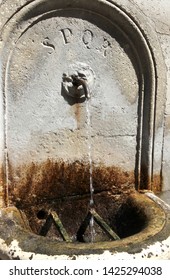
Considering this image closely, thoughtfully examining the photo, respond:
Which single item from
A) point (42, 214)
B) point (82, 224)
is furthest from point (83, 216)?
point (42, 214)

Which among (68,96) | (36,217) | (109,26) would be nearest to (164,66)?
(109,26)

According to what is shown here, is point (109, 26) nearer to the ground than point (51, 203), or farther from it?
farther from it

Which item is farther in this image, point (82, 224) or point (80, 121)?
point (82, 224)

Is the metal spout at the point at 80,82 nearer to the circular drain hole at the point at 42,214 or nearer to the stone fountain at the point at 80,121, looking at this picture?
the stone fountain at the point at 80,121

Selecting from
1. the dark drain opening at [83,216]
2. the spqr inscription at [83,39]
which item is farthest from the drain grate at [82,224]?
the spqr inscription at [83,39]

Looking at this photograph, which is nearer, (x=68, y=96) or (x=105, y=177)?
(x=68, y=96)

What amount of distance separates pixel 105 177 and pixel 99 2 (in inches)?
60.1

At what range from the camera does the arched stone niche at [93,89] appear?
345 cm

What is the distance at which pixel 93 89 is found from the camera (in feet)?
12.5

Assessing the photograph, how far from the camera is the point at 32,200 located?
376 centimetres

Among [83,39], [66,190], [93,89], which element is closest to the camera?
[83,39]

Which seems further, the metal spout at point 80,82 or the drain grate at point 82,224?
the metal spout at point 80,82

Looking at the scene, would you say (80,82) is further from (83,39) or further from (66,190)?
A: (66,190)

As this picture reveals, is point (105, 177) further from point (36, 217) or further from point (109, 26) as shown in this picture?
point (109, 26)
